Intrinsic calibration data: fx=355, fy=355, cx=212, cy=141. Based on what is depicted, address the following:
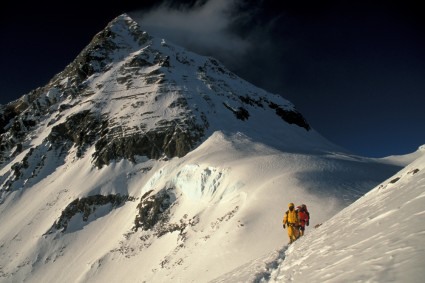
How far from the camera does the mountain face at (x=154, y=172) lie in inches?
1345

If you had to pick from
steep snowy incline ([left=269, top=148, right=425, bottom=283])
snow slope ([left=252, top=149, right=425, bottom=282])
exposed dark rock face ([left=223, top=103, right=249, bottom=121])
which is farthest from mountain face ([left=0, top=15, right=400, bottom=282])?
steep snowy incline ([left=269, top=148, right=425, bottom=283])

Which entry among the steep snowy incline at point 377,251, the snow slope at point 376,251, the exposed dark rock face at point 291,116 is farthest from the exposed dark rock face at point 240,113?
the steep snowy incline at point 377,251

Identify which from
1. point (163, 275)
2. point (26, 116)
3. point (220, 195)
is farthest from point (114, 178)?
point (26, 116)

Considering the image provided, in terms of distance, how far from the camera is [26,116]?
3858 inches

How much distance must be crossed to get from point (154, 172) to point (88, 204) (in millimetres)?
11932

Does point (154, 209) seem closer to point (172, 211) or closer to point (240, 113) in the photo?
point (172, 211)

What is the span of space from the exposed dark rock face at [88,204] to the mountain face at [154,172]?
190 mm

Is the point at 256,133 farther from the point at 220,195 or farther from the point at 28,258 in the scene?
the point at 28,258

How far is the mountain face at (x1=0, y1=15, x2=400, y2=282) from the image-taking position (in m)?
34.2

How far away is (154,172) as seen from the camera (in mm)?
62031

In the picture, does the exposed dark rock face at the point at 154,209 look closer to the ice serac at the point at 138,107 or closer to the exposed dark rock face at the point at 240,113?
the ice serac at the point at 138,107

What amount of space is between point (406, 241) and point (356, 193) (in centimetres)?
2904

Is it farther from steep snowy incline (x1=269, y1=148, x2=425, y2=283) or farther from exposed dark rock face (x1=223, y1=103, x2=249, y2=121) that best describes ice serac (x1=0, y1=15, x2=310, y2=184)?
steep snowy incline (x1=269, y1=148, x2=425, y2=283)

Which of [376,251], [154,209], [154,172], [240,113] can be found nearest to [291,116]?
[240,113]
